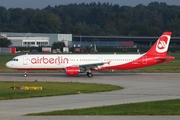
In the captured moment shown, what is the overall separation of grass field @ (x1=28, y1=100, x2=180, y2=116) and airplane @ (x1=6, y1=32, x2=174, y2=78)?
79.0ft

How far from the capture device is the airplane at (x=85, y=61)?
53.9 m

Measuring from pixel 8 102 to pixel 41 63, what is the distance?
76.9 feet

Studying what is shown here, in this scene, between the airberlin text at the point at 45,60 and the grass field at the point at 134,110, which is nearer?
the grass field at the point at 134,110

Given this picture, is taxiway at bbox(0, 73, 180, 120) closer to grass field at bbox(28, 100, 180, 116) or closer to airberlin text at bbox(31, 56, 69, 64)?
grass field at bbox(28, 100, 180, 116)

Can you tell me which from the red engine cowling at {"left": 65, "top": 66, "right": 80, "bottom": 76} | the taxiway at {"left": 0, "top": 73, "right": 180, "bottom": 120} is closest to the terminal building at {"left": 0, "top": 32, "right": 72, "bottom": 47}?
the red engine cowling at {"left": 65, "top": 66, "right": 80, "bottom": 76}

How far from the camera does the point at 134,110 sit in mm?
27078

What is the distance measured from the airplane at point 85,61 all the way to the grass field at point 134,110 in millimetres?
24094

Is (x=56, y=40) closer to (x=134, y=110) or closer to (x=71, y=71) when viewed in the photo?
(x=71, y=71)

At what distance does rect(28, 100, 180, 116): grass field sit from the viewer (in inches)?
1022

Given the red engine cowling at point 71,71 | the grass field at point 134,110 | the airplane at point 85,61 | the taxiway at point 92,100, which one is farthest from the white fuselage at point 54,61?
the grass field at point 134,110

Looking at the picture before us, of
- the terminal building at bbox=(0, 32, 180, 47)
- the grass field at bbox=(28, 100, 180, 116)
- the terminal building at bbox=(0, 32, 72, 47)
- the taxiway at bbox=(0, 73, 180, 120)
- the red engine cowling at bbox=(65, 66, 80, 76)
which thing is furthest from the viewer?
the terminal building at bbox=(0, 32, 180, 47)

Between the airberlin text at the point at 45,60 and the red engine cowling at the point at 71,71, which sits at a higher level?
the airberlin text at the point at 45,60

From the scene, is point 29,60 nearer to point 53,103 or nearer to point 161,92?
point 161,92

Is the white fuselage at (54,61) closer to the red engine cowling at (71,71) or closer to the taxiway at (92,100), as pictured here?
the red engine cowling at (71,71)
